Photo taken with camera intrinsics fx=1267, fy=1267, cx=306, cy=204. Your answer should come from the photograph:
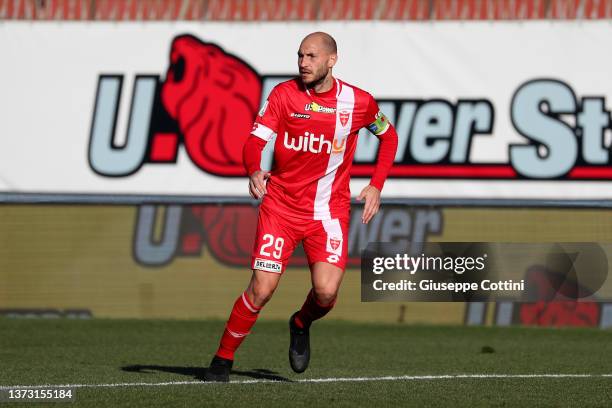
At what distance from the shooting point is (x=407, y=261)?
595 inches

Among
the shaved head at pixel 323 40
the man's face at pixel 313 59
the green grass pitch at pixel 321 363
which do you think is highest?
the shaved head at pixel 323 40

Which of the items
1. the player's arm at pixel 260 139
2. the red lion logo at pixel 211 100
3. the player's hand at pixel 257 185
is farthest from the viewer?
the red lion logo at pixel 211 100

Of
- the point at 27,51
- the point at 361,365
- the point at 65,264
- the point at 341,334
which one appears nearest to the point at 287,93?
the point at 361,365

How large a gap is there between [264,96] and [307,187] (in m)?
10.0

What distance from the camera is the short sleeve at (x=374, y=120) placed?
8.79 m

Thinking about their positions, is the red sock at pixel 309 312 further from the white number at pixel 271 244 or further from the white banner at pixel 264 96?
the white banner at pixel 264 96

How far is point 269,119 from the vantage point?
8.31 m

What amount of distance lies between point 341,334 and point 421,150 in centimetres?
500

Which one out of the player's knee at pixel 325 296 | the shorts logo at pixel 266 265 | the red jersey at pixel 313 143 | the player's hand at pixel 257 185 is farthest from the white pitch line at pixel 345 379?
the player's hand at pixel 257 185

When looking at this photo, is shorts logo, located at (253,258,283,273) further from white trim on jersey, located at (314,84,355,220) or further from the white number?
white trim on jersey, located at (314,84,355,220)

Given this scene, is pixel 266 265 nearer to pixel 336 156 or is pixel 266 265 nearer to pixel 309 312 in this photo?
pixel 309 312

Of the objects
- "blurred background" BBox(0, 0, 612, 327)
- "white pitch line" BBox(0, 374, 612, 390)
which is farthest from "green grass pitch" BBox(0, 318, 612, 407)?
"blurred background" BBox(0, 0, 612, 327)

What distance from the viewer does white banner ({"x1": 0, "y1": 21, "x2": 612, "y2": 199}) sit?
59.3 ft

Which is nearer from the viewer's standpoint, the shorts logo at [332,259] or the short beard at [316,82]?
the short beard at [316,82]
